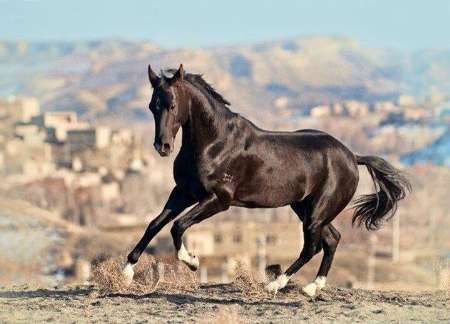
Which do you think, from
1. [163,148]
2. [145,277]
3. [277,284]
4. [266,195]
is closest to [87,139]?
[145,277]

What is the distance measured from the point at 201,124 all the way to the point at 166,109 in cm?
44

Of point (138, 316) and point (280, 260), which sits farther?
point (280, 260)

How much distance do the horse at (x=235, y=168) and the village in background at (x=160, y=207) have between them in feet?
4.36

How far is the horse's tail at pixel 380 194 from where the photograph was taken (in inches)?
445

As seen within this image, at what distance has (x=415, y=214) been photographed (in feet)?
294

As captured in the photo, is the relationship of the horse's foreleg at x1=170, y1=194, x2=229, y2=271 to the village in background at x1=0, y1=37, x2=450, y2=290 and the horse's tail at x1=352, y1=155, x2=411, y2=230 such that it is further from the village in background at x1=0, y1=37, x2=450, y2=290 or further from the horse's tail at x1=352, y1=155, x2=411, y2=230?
the horse's tail at x1=352, y1=155, x2=411, y2=230

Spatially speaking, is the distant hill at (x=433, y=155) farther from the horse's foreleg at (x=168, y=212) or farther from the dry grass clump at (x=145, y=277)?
the horse's foreleg at (x=168, y=212)

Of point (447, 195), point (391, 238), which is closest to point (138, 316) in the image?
point (391, 238)

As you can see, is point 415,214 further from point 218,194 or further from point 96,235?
point 218,194

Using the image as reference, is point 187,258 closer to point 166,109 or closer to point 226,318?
point 166,109

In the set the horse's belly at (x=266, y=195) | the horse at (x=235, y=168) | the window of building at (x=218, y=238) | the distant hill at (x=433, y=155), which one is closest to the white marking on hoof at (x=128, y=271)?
the horse at (x=235, y=168)

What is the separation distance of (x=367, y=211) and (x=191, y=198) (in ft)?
7.32

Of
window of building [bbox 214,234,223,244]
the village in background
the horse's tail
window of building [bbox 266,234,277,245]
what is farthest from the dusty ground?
window of building [bbox 266,234,277,245]

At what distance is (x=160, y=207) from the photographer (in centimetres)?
8988
